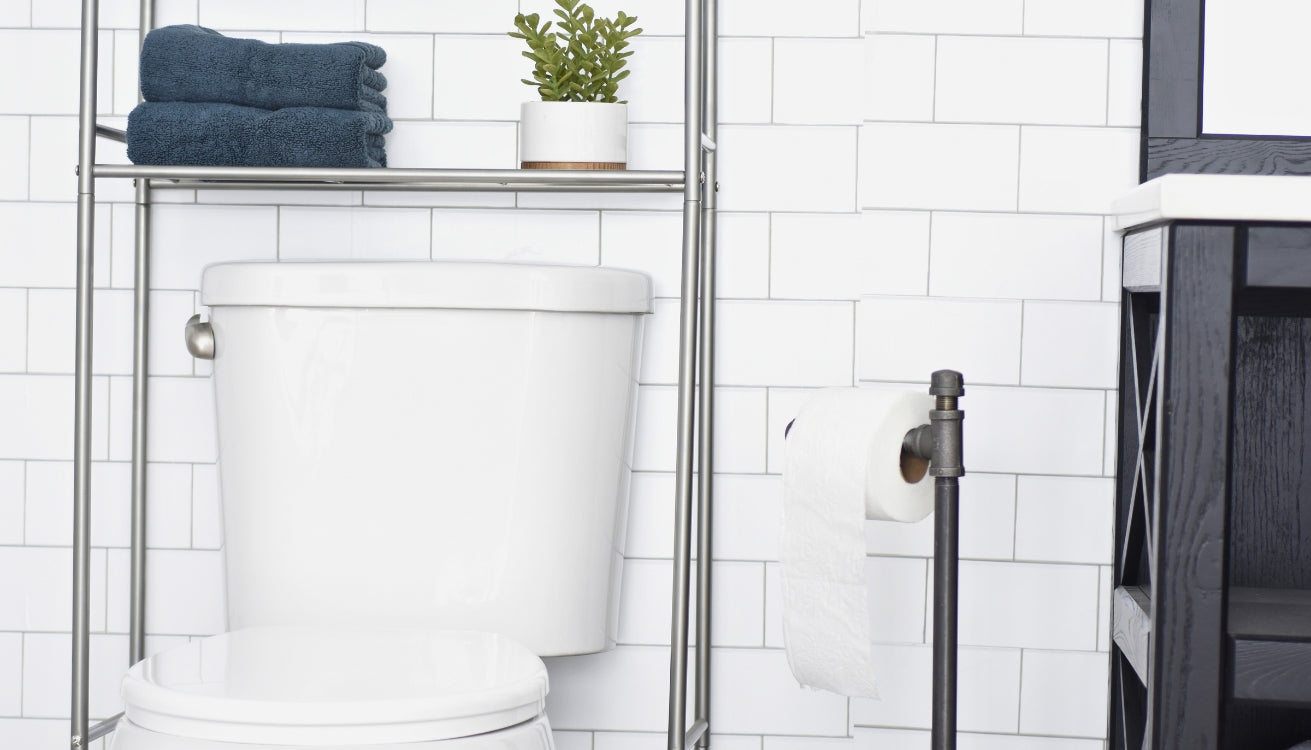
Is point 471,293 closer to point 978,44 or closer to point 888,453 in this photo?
point 888,453

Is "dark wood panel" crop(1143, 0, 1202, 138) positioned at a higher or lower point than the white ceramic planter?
higher

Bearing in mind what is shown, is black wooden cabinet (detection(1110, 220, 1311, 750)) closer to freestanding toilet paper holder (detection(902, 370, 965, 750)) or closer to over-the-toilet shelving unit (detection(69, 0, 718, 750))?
freestanding toilet paper holder (detection(902, 370, 965, 750))

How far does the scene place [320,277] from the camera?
1222 mm

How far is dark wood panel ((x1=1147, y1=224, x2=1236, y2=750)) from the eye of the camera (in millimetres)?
949

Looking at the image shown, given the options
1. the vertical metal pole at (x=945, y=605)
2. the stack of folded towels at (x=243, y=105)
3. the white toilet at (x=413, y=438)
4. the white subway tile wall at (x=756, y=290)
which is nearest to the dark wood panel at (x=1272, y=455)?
the white subway tile wall at (x=756, y=290)

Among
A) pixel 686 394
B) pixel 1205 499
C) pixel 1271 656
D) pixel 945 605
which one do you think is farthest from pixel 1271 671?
pixel 686 394

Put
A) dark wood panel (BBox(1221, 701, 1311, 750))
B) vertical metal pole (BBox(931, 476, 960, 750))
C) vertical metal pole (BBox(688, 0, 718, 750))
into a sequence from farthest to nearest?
vertical metal pole (BBox(688, 0, 718, 750)) → dark wood panel (BBox(1221, 701, 1311, 750)) → vertical metal pole (BBox(931, 476, 960, 750))

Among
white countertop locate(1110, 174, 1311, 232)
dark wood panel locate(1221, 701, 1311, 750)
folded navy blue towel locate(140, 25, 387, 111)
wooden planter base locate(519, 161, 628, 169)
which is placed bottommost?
dark wood panel locate(1221, 701, 1311, 750)

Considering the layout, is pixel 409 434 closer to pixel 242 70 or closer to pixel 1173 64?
pixel 242 70

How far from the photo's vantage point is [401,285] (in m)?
1.22

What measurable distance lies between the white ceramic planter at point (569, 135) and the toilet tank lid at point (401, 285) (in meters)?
0.14

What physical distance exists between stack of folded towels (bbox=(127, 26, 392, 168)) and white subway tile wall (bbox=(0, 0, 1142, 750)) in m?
0.18

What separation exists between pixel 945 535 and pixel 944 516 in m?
0.02

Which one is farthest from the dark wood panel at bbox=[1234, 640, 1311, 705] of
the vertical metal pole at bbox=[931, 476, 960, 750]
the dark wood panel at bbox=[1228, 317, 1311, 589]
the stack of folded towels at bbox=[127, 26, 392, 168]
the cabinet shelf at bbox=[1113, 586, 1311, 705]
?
the stack of folded towels at bbox=[127, 26, 392, 168]
